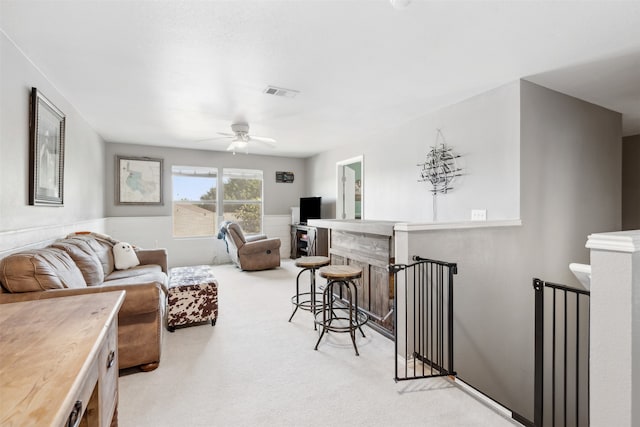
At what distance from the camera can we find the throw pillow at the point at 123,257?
144 inches

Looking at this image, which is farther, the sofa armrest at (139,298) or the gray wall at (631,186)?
the gray wall at (631,186)

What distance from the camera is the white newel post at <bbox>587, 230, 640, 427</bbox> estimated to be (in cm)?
129

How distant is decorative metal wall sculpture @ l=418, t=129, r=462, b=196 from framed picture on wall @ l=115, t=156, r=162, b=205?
5178mm

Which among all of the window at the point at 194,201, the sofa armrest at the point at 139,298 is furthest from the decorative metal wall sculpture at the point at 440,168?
the window at the point at 194,201

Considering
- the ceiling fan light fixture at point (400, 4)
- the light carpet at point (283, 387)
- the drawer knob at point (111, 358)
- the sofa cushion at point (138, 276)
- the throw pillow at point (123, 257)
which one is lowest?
the light carpet at point (283, 387)

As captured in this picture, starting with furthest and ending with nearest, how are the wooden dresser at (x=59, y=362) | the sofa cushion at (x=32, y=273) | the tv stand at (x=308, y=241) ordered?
the tv stand at (x=308, y=241) < the sofa cushion at (x=32, y=273) < the wooden dresser at (x=59, y=362)

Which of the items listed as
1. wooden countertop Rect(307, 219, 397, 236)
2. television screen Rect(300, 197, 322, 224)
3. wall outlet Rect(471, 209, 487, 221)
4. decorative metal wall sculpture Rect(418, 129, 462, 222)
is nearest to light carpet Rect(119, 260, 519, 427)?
wooden countertop Rect(307, 219, 397, 236)

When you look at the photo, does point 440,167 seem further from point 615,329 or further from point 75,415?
point 75,415

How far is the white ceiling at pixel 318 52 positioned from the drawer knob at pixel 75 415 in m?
2.07

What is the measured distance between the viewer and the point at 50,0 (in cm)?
182

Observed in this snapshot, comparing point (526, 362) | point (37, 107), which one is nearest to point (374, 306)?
point (526, 362)

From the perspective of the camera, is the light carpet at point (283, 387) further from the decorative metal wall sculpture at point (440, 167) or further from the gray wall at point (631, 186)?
the gray wall at point (631, 186)

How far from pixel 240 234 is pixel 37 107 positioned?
346cm

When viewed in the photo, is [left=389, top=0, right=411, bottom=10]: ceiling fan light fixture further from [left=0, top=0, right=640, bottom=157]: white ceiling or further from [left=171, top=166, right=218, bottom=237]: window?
[left=171, top=166, right=218, bottom=237]: window
